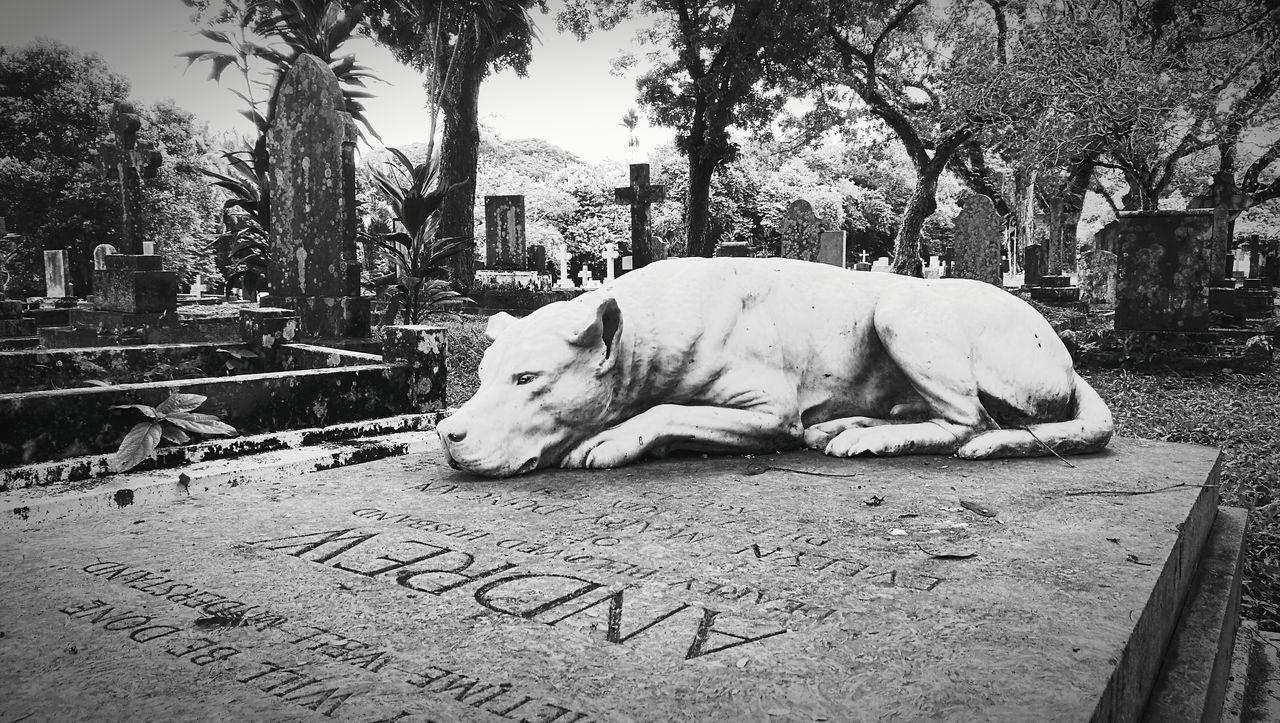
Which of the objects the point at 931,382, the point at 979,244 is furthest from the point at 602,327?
the point at 979,244

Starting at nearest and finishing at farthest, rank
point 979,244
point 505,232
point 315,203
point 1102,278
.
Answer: point 315,203
point 979,244
point 1102,278
point 505,232

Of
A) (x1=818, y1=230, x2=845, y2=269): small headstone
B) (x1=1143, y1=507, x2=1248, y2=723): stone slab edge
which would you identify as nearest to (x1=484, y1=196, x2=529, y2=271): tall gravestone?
(x1=818, y1=230, x2=845, y2=269): small headstone

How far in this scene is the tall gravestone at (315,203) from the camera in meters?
7.00

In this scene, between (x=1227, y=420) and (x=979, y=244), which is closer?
(x=1227, y=420)

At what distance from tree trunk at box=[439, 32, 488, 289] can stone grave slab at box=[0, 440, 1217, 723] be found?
15.0m

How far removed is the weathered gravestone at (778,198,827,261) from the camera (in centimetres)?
1947

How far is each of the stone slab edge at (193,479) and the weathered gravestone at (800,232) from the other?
53.0 ft

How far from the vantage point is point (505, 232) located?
2197cm

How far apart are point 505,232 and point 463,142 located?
11.6ft

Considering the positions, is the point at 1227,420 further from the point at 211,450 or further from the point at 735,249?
the point at 735,249

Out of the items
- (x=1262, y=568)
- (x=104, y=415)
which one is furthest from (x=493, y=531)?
(x=1262, y=568)

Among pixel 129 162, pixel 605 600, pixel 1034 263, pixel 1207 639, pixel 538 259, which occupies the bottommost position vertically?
pixel 1207 639

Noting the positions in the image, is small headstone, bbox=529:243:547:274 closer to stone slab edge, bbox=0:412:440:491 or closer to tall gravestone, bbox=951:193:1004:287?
tall gravestone, bbox=951:193:1004:287

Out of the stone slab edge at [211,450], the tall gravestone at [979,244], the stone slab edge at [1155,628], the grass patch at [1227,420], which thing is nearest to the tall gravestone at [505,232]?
the grass patch at [1227,420]
